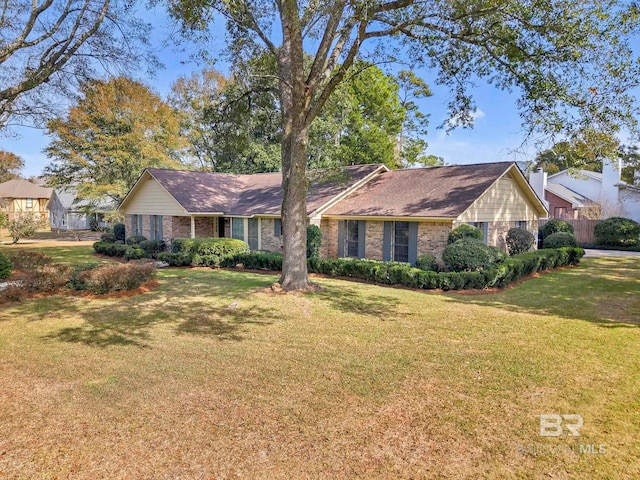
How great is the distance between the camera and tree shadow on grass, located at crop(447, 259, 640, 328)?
32.2 ft

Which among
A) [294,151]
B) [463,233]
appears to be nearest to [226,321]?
[294,151]

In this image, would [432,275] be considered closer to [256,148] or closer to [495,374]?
[495,374]

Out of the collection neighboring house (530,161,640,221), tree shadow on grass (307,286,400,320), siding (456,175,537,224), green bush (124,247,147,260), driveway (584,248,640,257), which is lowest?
tree shadow on grass (307,286,400,320)

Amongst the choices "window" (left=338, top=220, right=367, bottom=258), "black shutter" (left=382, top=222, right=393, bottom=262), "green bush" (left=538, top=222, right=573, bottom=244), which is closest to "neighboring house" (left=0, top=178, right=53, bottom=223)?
"window" (left=338, top=220, right=367, bottom=258)

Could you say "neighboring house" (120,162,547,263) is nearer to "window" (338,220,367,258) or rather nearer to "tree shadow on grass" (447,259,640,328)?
"window" (338,220,367,258)

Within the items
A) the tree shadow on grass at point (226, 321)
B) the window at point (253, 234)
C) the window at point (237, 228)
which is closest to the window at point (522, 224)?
the window at point (253, 234)

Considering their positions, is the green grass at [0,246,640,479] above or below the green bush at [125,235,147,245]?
below

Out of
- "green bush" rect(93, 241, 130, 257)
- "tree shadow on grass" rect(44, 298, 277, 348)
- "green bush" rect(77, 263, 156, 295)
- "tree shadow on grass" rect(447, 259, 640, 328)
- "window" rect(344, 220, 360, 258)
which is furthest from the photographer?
"green bush" rect(93, 241, 130, 257)

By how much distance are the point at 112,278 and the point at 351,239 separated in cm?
1009

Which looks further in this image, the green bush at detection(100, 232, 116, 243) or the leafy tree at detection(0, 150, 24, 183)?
the leafy tree at detection(0, 150, 24, 183)

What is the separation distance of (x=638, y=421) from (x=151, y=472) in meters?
5.35

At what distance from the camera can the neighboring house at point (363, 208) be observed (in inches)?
651

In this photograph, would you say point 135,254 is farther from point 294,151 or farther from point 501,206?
point 501,206

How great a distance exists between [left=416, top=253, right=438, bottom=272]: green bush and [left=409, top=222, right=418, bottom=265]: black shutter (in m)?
0.91
